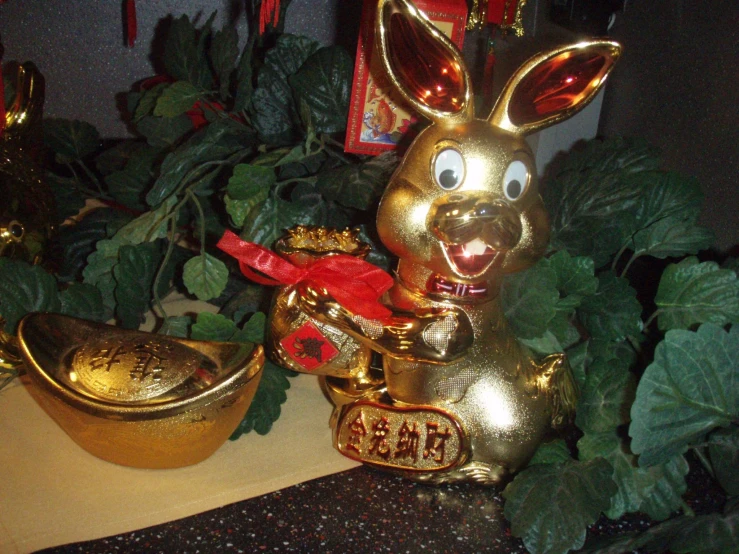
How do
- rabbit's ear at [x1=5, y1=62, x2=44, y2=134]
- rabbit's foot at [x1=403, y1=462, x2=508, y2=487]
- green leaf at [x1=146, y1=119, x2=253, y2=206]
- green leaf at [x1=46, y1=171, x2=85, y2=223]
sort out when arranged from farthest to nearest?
green leaf at [x1=46, y1=171, x2=85, y2=223] → rabbit's ear at [x1=5, y1=62, x2=44, y2=134] → green leaf at [x1=146, y1=119, x2=253, y2=206] → rabbit's foot at [x1=403, y1=462, x2=508, y2=487]

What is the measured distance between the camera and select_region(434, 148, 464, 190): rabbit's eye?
0.54m

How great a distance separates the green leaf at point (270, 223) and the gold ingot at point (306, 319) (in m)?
0.08

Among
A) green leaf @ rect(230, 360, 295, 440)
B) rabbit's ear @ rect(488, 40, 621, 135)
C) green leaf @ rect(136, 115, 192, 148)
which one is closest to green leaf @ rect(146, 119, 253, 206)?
green leaf @ rect(136, 115, 192, 148)

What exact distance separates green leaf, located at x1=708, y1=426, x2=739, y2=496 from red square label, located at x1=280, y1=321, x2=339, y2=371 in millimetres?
322

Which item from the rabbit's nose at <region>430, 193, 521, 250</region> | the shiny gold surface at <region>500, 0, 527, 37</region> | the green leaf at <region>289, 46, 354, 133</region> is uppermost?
the shiny gold surface at <region>500, 0, 527, 37</region>

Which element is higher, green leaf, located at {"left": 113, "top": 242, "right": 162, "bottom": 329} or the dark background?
the dark background

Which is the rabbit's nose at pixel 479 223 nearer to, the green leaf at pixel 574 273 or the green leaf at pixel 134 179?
the green leaf at pixel 574 273

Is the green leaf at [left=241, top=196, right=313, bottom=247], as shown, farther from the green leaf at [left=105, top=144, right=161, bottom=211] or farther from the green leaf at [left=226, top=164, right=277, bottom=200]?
the green leaf at [left=105, top=144, right=161, bottom=211]

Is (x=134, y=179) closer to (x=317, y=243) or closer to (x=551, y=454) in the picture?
(x=317, y=243)

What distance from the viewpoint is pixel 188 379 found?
597 mm

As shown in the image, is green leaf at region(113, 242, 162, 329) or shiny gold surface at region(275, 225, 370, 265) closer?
shiny gold surface at region(275, 225, 370, 265)

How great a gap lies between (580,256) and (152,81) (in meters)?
0.62

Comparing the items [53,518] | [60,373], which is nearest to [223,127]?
[60,373]

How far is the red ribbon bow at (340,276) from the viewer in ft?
1.86
